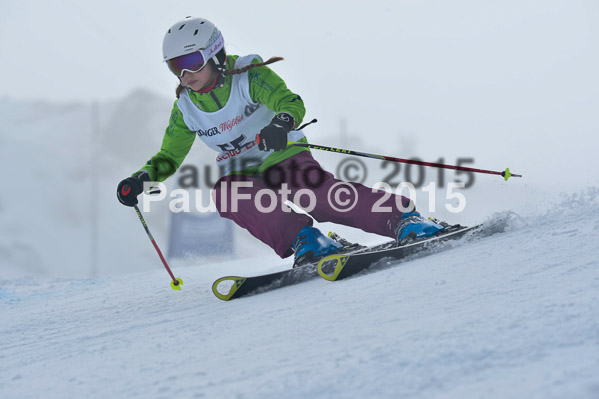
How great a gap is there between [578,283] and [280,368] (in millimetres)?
812

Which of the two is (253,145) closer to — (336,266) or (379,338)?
(336,266)

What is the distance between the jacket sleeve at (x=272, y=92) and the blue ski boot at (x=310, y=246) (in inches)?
23.0

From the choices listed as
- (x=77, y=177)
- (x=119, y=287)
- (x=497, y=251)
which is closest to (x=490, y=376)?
(x=497, y=251)

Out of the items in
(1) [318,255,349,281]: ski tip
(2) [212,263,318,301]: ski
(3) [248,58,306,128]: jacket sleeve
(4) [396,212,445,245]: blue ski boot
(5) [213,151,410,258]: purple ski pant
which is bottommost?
(2) [212,263,318,301]: ski

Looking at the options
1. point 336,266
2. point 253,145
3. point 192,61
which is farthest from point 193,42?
point 336,266

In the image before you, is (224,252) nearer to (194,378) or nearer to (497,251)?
(497,251)

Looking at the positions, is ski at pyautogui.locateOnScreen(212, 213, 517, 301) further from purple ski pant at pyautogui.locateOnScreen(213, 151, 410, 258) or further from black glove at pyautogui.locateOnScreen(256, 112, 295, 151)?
black glove at pyautogui.locateOnScreen(256, 112, 295, 151)

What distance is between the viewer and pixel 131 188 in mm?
3234

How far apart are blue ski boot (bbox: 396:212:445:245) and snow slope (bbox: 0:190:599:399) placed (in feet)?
0.65

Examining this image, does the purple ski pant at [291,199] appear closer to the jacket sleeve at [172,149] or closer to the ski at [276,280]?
the ski at [276,280]

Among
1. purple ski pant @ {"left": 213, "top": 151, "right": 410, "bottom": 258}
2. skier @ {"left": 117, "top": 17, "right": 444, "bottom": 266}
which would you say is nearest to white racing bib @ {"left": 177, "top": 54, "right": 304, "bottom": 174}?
skier @ {"left": 117, "top": 17, "right": 444, "bottom": 266}

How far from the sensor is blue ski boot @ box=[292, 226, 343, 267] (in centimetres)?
287

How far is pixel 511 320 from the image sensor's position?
1271 mm

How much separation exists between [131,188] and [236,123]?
0.72 meters
